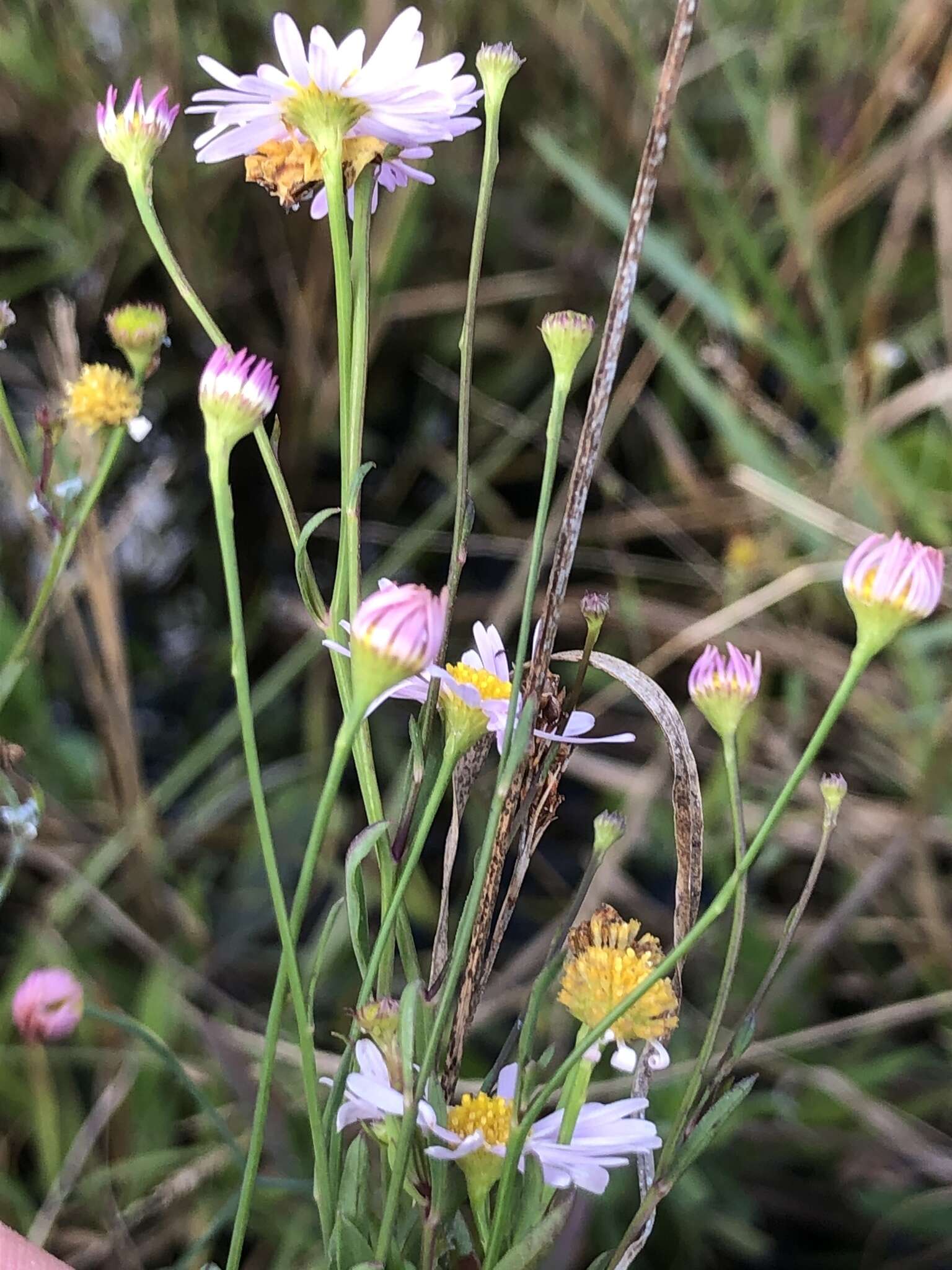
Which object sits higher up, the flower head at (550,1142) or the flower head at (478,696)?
the flower head at (478,696)

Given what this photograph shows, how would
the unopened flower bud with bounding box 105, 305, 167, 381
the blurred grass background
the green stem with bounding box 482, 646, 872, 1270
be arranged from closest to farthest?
the green stem with bounding box 482, 646, 872, 1270 → the unopened flower bud with bounding box 105, 305, 167, 381 → the blurred grass background

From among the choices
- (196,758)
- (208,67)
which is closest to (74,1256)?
(196,758)

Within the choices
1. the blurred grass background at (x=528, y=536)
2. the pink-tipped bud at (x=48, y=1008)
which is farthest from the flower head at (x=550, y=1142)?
the blurred grass background at (x=528, y=536)

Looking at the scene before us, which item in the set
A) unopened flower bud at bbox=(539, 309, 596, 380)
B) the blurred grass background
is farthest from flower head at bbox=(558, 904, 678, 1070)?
the blurred grass background

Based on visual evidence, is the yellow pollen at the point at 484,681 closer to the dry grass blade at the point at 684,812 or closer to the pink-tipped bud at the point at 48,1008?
the dry grass blade at the point at 684,812

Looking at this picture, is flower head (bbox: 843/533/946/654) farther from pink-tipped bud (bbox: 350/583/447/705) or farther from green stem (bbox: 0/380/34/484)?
green stem (bbox: 0/380/34/484)

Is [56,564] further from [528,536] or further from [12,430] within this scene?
[528,536]

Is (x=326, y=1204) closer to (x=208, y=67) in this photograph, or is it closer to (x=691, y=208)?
(x=208, y=67)
